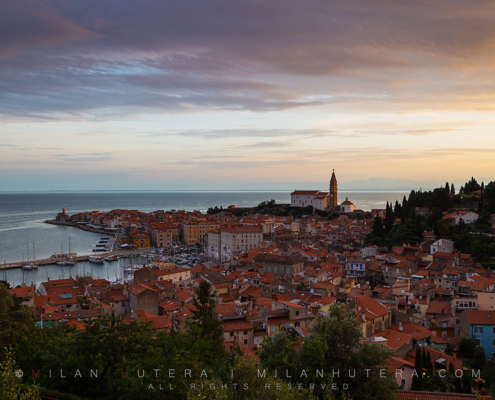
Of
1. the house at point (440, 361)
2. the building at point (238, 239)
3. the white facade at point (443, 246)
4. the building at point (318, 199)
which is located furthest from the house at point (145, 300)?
the building at point (318, 199)

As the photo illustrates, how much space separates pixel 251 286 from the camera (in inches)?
1021

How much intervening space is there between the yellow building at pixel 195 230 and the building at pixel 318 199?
2588 cm

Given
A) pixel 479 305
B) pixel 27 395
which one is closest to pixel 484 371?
pixel 479 305

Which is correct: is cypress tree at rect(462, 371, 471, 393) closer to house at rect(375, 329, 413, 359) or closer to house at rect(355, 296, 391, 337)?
Result: house at rect(375, 329, 413, 359)

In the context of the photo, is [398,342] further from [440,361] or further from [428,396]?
[428,396]

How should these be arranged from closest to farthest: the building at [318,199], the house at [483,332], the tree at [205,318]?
the tree at [205,318]
the house at [483,332]
the building at [318,199]

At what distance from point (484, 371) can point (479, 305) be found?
5.91m

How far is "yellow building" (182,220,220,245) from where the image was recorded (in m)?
71.6

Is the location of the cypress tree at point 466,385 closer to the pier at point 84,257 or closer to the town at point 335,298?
the town at point 335,298

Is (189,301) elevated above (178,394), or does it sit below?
below

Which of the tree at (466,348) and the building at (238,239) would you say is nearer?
the tree at (466,348)

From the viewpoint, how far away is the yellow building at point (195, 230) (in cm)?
7162

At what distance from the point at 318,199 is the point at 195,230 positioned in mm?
29907

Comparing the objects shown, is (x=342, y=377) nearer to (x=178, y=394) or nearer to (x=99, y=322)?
(x=178, y=394)
